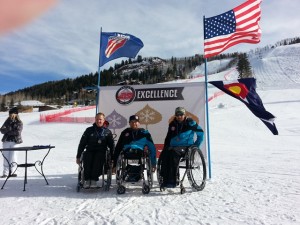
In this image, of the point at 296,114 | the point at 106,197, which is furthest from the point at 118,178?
the point at 296,114

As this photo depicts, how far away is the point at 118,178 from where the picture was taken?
5.76 meters

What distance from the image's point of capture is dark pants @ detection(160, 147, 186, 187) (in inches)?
219

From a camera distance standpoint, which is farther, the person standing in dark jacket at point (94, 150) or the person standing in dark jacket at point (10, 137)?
the person standing in dark jacket at point (10, 137)

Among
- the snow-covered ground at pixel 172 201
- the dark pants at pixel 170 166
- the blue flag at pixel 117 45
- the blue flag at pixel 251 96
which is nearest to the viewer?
the snow-covered ground at pixel 172 201

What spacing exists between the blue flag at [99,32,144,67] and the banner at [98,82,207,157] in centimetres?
122

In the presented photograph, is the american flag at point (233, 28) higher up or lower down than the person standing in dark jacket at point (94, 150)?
higher up

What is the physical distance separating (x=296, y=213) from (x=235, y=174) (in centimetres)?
315

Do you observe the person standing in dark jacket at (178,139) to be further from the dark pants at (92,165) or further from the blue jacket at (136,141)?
the dark pants at (92,165)

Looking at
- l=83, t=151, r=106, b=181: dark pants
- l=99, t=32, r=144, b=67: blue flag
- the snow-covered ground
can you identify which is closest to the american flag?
l=99, t=32, r=144, b=67: blue flag

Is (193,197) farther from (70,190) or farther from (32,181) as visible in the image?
(32,181)

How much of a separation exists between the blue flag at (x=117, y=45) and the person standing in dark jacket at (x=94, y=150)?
2927 mm

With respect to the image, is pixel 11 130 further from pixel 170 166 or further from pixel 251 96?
pixel 251 96

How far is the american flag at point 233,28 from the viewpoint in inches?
282

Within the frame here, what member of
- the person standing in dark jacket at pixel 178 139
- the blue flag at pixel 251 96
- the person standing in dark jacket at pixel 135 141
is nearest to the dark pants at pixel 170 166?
the person standing in dark jacket at pixel 178 139
